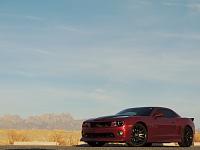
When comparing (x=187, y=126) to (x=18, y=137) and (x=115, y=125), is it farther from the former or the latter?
(x=18, y=137)

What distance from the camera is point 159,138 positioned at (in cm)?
1888

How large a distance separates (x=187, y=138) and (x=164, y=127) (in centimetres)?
136

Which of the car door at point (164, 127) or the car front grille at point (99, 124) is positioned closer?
the car front grille at point (99, 124)

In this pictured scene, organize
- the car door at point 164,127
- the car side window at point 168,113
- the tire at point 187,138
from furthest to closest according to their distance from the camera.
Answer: the tire at point 187,138 < the car side window at point 168,113 < the car door at point 164,127

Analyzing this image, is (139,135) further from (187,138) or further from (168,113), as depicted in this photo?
(187,138)

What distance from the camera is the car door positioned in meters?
18.8

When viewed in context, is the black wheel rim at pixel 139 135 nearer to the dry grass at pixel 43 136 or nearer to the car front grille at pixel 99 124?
the car front grille at pixel 99 124

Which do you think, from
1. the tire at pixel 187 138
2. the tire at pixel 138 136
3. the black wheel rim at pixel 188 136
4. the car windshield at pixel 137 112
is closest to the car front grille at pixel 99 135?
the tire at pixel 138 136

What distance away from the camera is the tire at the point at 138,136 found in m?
17.8

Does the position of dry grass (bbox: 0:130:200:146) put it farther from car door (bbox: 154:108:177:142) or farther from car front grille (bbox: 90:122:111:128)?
car front grille (bbox: 90:122:111:128)

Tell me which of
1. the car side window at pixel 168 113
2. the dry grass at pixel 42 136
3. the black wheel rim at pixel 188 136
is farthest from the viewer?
the dry grass at pixel 42 136

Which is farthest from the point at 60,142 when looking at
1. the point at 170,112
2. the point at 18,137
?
the point at 170,112

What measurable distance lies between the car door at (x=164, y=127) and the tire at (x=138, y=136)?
620 mm

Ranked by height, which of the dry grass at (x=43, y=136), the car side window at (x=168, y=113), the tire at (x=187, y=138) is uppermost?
the car side window at (x=168, y=113)
